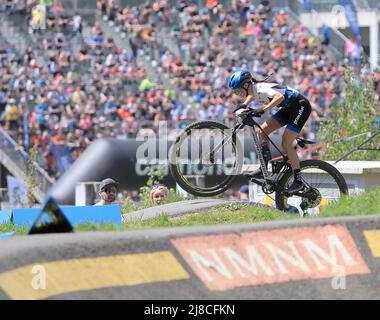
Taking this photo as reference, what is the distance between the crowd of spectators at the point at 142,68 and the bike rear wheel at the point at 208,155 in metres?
12.5

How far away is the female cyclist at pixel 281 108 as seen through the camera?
10.8m

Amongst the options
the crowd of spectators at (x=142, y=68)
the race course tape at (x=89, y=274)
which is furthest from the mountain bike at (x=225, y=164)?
the crowd of spectators at (x=142, y=68)

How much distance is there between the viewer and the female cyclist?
10.8 m

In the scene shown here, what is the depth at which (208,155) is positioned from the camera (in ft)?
36.2

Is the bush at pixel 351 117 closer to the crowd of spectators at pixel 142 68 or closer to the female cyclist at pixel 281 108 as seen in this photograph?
the crowd of spectators at pixel 142 68

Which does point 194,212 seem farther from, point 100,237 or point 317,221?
point 100,237

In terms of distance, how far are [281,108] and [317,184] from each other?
116cm

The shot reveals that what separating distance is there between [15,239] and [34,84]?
19070 millimetres

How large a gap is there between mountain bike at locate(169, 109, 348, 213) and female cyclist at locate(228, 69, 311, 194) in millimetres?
81

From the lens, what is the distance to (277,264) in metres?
7.55

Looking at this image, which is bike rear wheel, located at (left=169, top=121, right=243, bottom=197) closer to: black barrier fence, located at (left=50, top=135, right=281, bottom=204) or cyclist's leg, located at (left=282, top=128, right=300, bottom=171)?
cyclist's leg, located at (left=282, top=128, right=300, bottom=171)

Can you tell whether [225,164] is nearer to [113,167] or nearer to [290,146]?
[290,146]

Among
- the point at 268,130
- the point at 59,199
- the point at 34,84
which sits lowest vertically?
the point at 59,199

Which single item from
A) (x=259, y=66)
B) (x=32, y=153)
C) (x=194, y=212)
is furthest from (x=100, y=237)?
(x=259, y=66)
